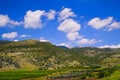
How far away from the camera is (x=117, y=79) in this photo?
5391cm

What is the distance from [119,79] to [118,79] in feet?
0.89

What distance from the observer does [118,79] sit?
53.8m

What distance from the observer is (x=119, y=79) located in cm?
5353

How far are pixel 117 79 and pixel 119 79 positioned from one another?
0.50 m

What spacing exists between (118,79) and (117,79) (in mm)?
233
